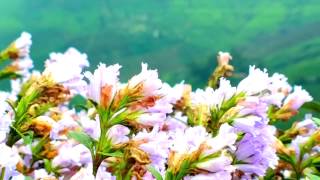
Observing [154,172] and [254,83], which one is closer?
[154,172]

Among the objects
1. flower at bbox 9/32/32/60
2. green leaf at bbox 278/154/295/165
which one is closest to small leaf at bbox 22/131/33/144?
green leaf at bbox 278/154/295/165

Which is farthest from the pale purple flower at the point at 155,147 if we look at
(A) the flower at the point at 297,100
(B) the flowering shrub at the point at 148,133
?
(A) the flower at the point at 297,100

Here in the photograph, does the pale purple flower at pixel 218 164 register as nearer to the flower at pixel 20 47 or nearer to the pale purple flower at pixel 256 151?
the pale purple flower at pixel 256 151

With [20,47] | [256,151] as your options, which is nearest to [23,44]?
[20,47]

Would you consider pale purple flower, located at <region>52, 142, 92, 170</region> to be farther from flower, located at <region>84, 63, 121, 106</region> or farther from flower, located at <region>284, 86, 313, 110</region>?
flower, located at <region>284, 86, 313, 110</region>

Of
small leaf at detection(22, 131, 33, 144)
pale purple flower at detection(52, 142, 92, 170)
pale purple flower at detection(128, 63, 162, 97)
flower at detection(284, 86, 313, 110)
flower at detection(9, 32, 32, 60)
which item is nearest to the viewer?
pale purple flower at detection(128, 63, 162, 97)

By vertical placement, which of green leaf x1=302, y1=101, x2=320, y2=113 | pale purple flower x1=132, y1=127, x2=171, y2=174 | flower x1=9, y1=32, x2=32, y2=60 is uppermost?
flower x1=9, y1=32, x2=32, y2=60

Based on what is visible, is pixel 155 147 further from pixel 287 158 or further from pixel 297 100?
pixel 297 100
